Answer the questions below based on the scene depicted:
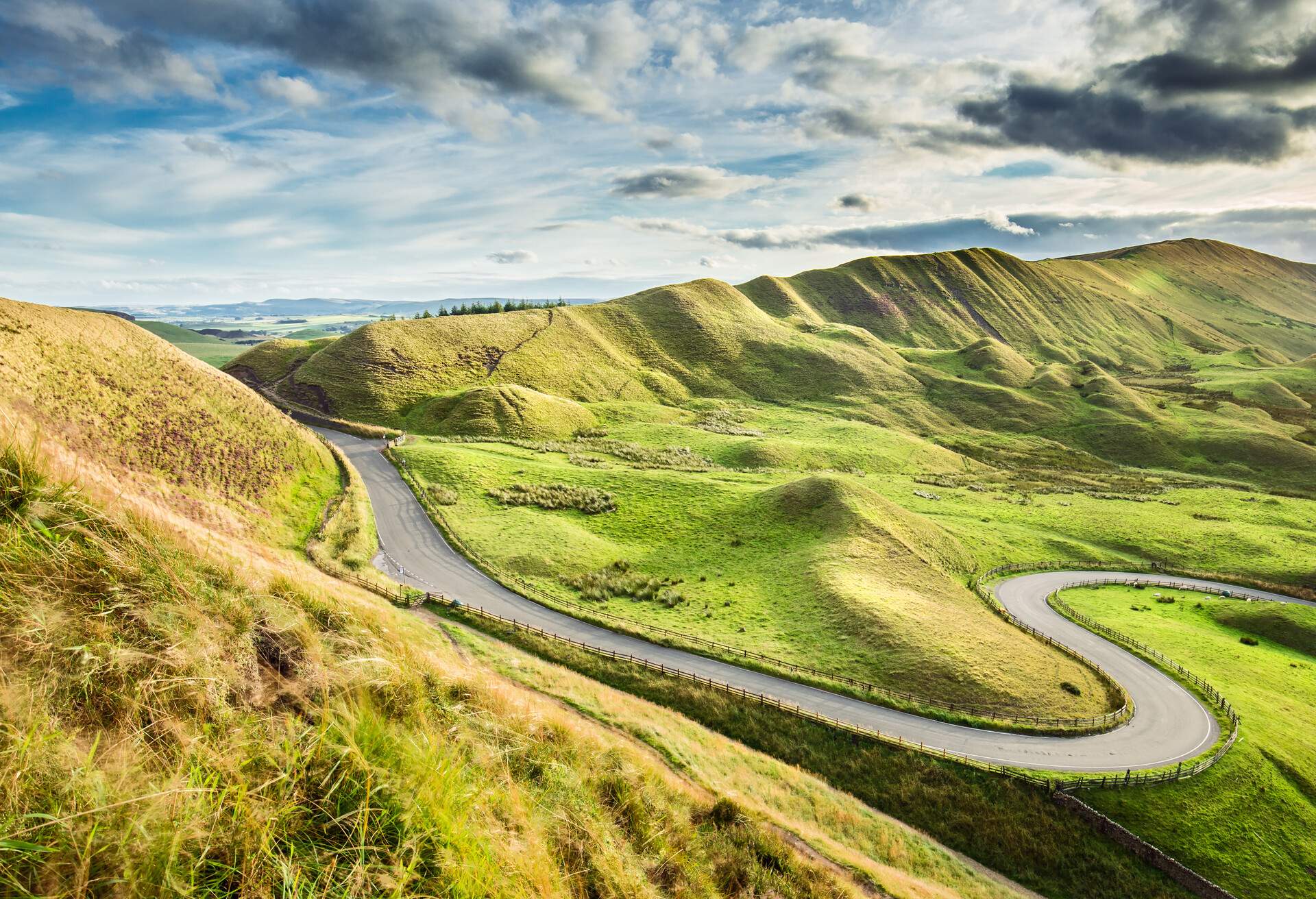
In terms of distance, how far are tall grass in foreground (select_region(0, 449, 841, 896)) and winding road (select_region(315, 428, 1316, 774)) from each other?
79.3ft

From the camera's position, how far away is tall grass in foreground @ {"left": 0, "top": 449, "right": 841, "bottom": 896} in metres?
3.50

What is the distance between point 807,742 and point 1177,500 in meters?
91.0

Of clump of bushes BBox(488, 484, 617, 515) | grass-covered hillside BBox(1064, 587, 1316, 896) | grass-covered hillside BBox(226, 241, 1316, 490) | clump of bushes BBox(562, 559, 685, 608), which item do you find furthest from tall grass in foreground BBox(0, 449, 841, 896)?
grass-covered hillside BBox(226, 241, 1316, 490)

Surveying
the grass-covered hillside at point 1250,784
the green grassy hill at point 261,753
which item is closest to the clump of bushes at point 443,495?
the green grassy hill at point 261,753

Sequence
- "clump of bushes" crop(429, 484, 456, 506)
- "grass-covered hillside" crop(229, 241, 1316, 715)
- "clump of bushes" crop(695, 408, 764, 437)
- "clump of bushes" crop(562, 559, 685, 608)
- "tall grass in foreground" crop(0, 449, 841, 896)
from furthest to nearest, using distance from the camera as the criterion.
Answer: "clump of bushes" crop(695, 408, 764, 437) < "clump of bushes" crop(429, 484, 456, 506) < "clump of bushes" crop(562, 559, 685, 608) < "grass-covered hillside" crop(229, 241, 1316, 715) < "tall grass in foreground" crop(0, 449, 841, 896)

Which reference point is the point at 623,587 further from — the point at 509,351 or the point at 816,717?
the point at 509,351

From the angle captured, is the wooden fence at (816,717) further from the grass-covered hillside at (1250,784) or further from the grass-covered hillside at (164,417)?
the grass-covered hillside at (164,417)

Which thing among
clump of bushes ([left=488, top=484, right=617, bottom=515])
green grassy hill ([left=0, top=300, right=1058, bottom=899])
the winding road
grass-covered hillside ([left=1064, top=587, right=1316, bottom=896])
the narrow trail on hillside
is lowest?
grass-covered hillside ([left=1064, top=587, right=1316, bottom=896])

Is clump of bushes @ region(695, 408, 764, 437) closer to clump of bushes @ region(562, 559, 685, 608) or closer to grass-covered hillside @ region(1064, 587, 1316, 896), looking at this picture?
clump of bushes @ region(562, 559, 685, 608)

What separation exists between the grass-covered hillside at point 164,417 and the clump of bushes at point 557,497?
14.4 meters

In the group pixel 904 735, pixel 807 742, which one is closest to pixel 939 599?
pixel 904 735

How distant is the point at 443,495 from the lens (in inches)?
1976

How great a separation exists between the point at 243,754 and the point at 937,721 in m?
32.4

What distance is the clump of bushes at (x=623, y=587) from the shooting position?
38406 mm
